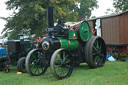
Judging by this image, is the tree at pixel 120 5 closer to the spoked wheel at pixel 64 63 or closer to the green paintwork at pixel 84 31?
the green paintwork at pixel 84 31

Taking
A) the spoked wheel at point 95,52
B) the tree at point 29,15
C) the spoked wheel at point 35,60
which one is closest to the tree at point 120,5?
the tree at point 29,15

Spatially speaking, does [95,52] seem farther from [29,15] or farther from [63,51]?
[29,15]

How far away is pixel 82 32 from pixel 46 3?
12.4m

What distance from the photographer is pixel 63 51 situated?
18.3 ft

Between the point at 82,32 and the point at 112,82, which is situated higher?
the point at 82,32

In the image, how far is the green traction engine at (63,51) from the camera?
5590 mm

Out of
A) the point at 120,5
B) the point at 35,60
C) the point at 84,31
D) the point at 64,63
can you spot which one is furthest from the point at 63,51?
the point at 120,5

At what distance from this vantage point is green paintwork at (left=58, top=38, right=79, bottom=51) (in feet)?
20.0

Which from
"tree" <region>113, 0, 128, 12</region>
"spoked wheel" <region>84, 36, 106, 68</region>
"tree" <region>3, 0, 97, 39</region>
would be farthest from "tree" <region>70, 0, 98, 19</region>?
"spoked wheel" <region>84, 36, 106, 68</region>

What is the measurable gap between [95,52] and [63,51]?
1.98m

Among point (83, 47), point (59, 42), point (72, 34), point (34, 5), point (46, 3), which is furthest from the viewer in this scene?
point (46, 3)

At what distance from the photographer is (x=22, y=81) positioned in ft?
17.8

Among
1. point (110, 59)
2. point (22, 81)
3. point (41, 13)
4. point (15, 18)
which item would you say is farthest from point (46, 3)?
point (22, 81)

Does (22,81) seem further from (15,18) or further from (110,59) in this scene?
(15,18)
